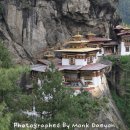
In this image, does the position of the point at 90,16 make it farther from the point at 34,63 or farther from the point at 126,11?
the point at 126,11

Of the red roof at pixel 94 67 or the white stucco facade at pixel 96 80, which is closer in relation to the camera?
the red roof at pixel 94 67

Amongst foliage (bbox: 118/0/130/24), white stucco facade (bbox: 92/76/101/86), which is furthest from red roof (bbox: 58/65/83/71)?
foliage (bbox: 118/0/130/24)

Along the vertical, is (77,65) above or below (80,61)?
below

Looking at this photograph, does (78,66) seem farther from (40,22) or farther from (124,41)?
(124,41)

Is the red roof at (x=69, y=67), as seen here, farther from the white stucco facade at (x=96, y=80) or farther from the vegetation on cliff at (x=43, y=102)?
the vegetation on cliff at (x=43, y=102)

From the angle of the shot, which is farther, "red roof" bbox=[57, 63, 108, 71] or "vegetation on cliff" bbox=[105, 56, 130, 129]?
"vegetation on cliff" bbox=[105, 56, 130, 129]

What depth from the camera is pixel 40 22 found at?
35781 millimetres

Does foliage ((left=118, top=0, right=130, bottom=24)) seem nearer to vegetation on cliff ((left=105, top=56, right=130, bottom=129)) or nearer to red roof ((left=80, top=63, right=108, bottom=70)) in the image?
vegetation on cliff ((left=105, top=56, right=130, bottom=129))

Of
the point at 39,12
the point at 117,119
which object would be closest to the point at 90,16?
the point at 39,12

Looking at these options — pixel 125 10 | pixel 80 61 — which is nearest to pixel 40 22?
pixel 80 61

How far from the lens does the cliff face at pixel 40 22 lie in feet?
115

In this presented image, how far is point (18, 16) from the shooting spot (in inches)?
1385

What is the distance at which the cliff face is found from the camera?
35.2 metres

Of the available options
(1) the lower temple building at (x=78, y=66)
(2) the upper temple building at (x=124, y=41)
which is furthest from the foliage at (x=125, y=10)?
(1) the lower temple building at (x=78, y=66)
